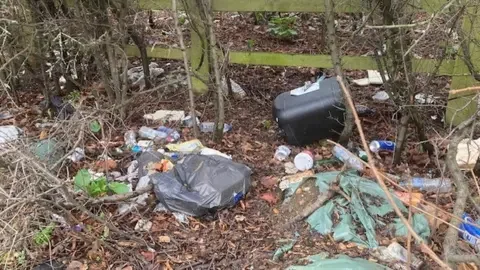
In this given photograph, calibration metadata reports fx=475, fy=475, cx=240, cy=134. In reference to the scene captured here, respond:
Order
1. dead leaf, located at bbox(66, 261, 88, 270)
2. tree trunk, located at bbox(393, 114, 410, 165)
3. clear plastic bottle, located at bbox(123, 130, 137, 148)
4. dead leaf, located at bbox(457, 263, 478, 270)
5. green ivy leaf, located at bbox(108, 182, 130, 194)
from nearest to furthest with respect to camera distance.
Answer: dead leaf, located at bbox(457, 263, 478, 270) → dead leaf, located at bbox(66, 261, 88, 270) → green ivy leaf, located at bbox(108, 182, 130, 194) → tree trunk, located at bbox(393, 114, 410, 165) → clear plastic bottle, located at bbox(123, 130, 137, 148)

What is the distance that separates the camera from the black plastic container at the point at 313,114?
3.78 metres

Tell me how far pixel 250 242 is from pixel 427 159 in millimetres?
1633

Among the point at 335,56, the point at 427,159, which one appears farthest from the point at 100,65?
the point at 427,159

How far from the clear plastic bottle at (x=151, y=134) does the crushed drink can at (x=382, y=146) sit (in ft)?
5.80

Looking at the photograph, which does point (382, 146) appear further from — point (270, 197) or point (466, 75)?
point (270, 197)

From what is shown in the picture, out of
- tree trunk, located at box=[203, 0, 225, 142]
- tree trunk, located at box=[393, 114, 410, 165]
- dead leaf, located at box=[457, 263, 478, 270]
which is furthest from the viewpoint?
tree trunk, located at box=[203, 0, 225, 142]

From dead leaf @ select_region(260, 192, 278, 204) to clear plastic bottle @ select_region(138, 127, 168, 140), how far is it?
1202 millimetres

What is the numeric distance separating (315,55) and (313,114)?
2.47 feet

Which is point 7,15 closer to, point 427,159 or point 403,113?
point 403,113

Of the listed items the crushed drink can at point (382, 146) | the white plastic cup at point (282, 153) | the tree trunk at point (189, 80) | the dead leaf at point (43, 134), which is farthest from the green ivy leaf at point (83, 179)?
the crushed drink can at point (382, 146)

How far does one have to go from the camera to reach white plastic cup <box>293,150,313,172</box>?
144 inches

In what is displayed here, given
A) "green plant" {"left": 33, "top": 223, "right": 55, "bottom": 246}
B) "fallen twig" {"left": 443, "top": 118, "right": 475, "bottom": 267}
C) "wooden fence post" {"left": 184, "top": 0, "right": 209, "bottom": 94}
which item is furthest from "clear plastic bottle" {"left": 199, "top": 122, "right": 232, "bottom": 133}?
"fallen twig" {"left": 443, "top": 118, "right": 475, "bottom": 267}

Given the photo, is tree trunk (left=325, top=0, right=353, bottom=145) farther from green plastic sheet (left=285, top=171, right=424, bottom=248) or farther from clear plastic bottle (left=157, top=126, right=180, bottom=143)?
clear plastic bottle (left=157, top=126, right=180, bottom=143)

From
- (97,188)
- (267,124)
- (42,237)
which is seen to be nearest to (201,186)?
(97,188)
